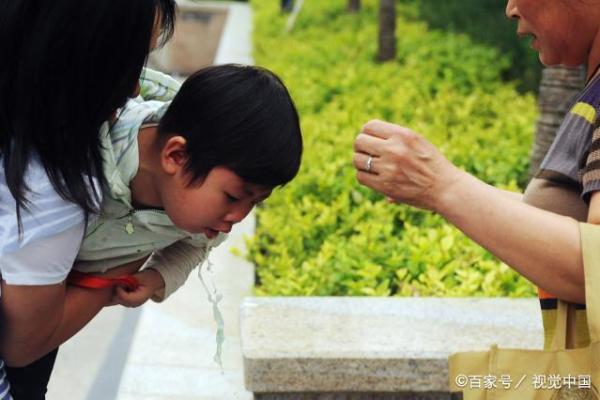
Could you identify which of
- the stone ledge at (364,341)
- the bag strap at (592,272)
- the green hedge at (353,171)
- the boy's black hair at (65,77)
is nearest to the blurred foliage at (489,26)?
the green hedge at (353,171)

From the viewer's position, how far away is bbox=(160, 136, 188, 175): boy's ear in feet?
6.14

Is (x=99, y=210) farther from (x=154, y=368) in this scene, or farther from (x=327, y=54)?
(x=327, y=54)

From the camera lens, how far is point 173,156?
1884 millimetres

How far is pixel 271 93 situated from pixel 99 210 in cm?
40

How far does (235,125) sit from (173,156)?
136 millimetres

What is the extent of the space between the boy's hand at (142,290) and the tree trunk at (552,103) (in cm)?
318

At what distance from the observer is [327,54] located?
31.3 feet

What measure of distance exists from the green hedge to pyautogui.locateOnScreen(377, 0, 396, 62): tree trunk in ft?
0.47

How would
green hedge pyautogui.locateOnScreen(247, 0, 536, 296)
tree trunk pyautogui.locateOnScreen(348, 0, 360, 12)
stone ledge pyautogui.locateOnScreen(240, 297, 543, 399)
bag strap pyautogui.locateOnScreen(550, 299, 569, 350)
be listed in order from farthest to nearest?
tree trunk pyautogui.locateOnScreen(348, 0, 360, 12) → green hedge pyautogui.locateOnScreen(247, 0, 536, 296) → stone ledge pyautogui.locateOnScreen(240, 297, 543, 399) → bag strap pyautogui.locateOnScreen(550, 299, 569, 350)

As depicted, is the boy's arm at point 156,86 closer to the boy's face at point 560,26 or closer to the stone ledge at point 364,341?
the boy's face at point 560,26

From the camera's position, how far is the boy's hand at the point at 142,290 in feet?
6.64

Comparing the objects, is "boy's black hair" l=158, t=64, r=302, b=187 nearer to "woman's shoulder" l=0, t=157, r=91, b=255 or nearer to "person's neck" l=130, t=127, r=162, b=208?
"person's neck" l=130, t=127, r=162, b=208

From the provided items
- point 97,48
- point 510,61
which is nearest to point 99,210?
point 97,48

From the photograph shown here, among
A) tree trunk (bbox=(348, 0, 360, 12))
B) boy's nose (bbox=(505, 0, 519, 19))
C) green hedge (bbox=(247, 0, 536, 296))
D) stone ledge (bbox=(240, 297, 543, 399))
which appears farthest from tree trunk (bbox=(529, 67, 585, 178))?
tree trunk (bbox=(348, 0, 360, 12))
